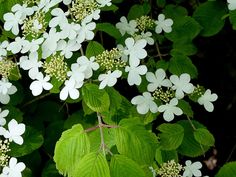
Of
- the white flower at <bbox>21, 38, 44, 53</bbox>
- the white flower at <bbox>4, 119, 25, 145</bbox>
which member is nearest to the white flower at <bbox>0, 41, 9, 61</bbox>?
the white flower at <bbox>21, 38, 44, 53</bbox>

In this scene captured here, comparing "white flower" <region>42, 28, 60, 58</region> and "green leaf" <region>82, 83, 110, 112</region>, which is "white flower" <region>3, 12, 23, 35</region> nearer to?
"white flower" <region>42, 28, 60, 58</region>

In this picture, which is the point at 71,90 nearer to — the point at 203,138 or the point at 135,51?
the point at 135,51

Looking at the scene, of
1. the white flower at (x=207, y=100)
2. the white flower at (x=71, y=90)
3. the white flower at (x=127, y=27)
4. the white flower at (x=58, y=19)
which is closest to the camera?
the white flower at (x=71, y=90)

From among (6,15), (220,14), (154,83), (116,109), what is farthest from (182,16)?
(6,15)

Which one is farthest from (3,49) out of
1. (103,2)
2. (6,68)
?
(103,2)

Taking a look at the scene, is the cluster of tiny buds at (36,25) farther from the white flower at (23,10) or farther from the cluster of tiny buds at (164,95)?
the cluster of tiny buds at (164,95)

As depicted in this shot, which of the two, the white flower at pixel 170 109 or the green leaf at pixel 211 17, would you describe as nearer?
the white flower at pixel 170 109

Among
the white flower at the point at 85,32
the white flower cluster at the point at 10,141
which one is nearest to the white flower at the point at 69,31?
the white flower at the point at 85,32
